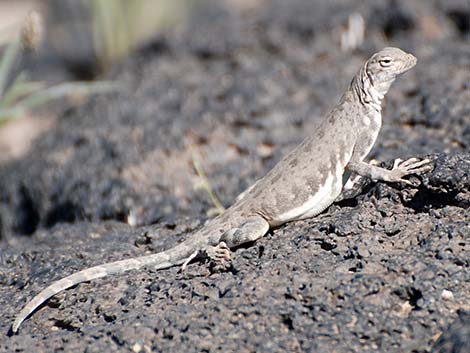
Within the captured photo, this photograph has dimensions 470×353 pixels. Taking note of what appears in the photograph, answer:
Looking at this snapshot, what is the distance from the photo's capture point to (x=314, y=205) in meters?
4.88

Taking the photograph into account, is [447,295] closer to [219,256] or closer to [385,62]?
[219,256]

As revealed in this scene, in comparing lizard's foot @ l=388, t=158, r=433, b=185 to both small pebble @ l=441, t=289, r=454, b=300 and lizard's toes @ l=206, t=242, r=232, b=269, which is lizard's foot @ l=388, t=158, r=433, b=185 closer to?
small pebble @ l=441, t=289, r=454, b=300

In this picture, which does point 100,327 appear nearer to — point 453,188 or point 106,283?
point 106,283

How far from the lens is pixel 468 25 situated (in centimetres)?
858

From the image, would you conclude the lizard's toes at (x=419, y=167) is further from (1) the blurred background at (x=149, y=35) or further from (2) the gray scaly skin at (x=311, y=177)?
(1) the blurred background at (x=149, y=35)

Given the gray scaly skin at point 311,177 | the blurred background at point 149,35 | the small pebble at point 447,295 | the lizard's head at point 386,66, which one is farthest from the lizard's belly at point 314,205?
the blurred background at point 149,35

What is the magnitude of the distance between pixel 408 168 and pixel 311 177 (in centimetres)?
69

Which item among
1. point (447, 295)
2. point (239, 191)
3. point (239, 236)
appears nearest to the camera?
point (447, 295)

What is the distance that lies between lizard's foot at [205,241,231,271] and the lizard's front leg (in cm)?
101

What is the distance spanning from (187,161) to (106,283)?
8.39ft

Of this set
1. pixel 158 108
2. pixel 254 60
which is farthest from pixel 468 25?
pixel 158 108

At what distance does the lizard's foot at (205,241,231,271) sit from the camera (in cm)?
434

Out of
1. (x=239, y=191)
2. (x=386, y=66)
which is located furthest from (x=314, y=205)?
(x=239, y=191)

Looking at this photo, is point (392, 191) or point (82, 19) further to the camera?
point (82, 19)
